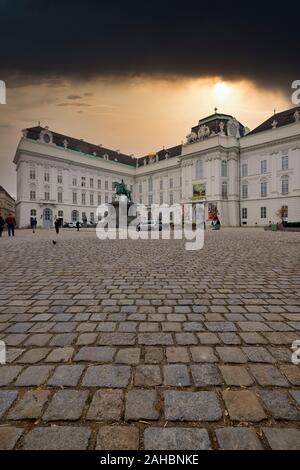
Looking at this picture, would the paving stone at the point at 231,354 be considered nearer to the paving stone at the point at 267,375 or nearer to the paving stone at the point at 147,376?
the paving stone at the point at 267,375

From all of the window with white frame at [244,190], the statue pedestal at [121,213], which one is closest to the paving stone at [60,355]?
the statue pedestal at [121,213]

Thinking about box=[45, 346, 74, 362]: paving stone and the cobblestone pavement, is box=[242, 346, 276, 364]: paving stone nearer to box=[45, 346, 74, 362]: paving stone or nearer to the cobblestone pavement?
the cobblestone pavement

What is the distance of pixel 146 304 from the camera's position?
3682 millimetres

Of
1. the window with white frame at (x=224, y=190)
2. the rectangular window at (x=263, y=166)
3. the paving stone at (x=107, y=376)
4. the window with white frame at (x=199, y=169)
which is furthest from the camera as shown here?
the window with white frame at (x=199, y=169)

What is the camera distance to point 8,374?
2.00 m

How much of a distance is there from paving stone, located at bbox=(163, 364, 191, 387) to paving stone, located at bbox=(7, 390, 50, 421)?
32.1 inches

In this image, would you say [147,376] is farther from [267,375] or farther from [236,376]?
[267,375]

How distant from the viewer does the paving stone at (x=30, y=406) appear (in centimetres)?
155

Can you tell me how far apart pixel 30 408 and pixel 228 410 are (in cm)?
120

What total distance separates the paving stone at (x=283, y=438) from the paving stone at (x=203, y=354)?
75 cm

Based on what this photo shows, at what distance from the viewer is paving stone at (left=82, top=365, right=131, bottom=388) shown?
186 centimetres

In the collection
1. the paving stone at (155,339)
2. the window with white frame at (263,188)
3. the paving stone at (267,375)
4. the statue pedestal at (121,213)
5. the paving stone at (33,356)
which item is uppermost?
the window with white frame at (263,188)

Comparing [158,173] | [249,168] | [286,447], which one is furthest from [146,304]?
[158,173]

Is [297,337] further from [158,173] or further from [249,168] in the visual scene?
[158,173]
